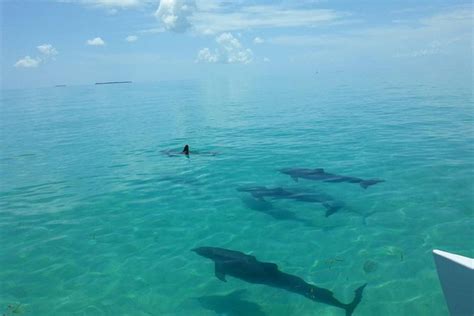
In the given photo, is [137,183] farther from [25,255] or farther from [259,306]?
[259,306]

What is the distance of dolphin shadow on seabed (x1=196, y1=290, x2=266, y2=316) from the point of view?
10.8 metres

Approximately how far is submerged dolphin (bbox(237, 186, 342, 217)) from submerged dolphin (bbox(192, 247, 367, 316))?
19.7ft

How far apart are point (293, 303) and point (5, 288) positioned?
9.49 metres

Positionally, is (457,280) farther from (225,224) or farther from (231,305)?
(225,224)

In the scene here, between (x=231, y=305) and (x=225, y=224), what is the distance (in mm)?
5467

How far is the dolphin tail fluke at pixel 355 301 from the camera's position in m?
10.7

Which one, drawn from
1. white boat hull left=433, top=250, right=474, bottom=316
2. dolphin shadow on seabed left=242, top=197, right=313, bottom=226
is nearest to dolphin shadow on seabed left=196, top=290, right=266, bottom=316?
white boat hull left=433, top=250, right=474, bottom=316

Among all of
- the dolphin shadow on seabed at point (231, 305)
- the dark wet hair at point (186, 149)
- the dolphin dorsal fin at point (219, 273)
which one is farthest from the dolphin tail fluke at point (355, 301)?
the dark wet hair at point (186, 149)

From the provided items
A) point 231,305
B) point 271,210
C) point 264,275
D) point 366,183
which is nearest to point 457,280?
point 264,275

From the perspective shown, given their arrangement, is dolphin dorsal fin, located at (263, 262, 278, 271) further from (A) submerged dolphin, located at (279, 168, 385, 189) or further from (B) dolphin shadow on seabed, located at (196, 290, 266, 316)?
(A) submerged dolphin, located at (279, 168, 385, 189)

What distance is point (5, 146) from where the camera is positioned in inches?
1500

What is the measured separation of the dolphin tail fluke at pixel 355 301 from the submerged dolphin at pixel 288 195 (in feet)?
20.4

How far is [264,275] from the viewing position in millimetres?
11922

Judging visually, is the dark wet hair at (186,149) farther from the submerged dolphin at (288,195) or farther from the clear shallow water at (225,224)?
the submerged dolphin at (288,195)
